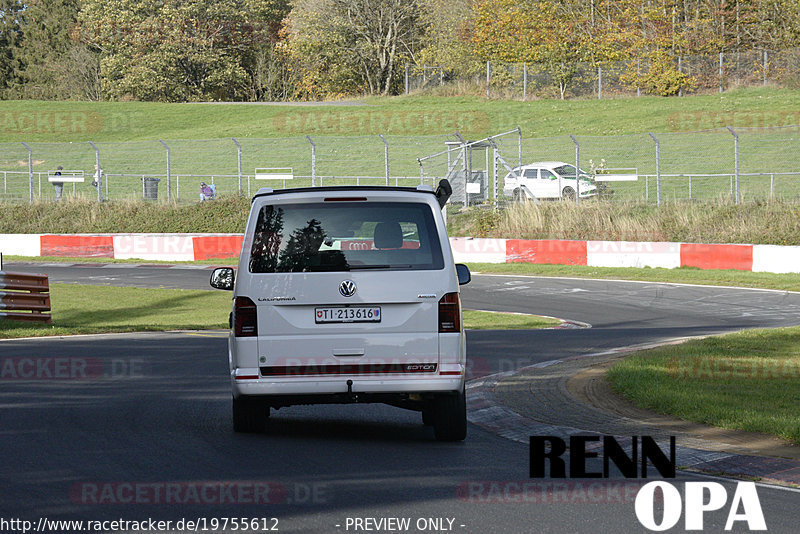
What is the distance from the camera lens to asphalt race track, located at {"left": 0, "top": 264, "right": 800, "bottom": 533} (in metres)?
6.21

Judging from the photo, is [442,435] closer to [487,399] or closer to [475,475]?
[475,475]

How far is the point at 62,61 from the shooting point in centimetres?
8794

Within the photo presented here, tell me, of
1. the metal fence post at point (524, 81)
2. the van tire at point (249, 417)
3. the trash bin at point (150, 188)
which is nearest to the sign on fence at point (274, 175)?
the trash bin at point (150, 188)

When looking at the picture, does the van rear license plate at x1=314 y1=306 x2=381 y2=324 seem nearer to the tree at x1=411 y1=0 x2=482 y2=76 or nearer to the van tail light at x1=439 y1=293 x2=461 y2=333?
the van tail light at x1=439 y1=293 x2=461 y2=333

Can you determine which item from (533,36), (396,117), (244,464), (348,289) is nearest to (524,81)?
(533,36)

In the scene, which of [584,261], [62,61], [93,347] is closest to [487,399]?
[93,347]

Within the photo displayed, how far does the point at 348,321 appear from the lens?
26.0ft

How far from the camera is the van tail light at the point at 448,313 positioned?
7.93m

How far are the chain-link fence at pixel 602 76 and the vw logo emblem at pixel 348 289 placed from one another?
166 feet

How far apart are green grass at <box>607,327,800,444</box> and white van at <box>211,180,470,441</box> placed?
2.69 meters

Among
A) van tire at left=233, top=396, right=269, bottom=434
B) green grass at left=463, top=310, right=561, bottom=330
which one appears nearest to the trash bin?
green grass at left=463, top=310, right=561, bottom=330

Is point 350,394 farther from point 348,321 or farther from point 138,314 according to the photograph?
point 138,314

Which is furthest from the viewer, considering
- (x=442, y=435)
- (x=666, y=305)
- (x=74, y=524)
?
(x=666, y=305)

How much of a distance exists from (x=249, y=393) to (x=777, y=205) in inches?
905
